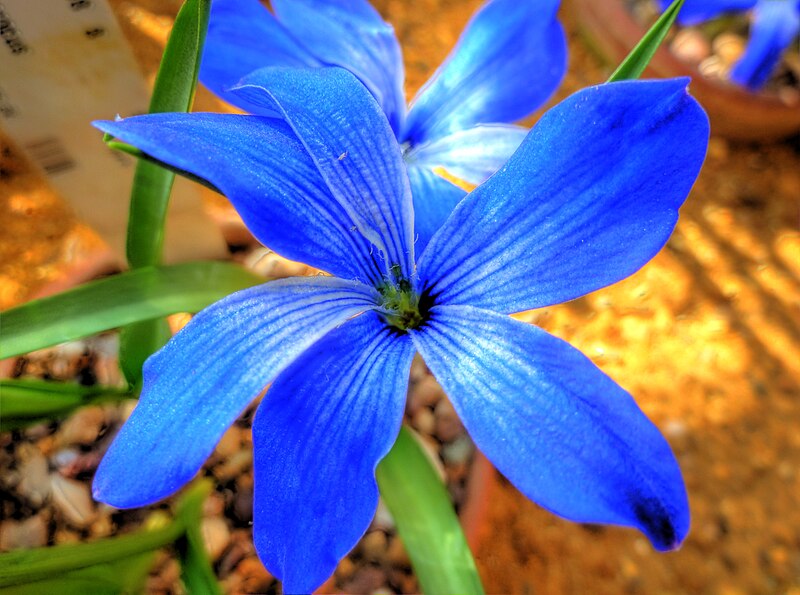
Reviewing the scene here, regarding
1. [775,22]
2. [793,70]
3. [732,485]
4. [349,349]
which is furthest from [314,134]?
[793,70]

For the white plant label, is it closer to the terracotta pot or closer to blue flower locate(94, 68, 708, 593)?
blue flower locate(94, 68, 708, 593)

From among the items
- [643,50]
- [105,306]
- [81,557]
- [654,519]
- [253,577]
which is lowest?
[253,577]

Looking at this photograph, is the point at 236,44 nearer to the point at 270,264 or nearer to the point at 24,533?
the point at 270,264

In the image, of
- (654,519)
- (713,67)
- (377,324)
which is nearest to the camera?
(654,519)

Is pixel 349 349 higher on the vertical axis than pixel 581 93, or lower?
lower

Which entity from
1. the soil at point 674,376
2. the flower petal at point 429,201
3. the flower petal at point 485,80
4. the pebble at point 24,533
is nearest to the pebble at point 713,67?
the soil at point 674,376

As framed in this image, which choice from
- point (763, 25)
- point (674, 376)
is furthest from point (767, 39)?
point (674, 376)

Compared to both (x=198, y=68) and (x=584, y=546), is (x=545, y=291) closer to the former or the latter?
(x=198, y=68)
